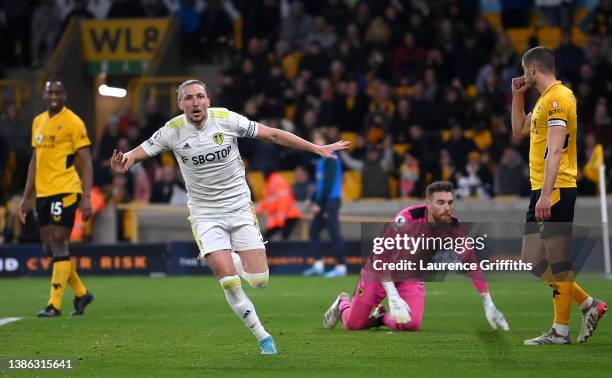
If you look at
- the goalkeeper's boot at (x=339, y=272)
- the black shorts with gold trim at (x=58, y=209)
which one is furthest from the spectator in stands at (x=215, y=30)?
the black shorts with gold trim at (x=58, y=209)

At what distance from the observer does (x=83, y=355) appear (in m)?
9.60

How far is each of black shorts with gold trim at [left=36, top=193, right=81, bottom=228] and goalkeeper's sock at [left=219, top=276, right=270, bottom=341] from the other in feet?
14.2

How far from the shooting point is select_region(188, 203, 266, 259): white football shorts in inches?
390

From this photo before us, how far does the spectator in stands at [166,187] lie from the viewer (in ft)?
78.3

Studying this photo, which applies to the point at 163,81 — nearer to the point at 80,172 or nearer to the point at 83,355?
the point at 80,172

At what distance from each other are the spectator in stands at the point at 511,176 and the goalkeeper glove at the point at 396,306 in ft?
38.2

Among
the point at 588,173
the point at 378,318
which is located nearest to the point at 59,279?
the point at 378,318

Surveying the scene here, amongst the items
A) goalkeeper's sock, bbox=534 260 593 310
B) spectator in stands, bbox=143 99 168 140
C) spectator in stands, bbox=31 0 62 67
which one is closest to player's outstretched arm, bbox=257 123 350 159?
goalkeeper's sock, bbox=534 260 593 310

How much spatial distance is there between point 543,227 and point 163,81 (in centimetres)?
1849

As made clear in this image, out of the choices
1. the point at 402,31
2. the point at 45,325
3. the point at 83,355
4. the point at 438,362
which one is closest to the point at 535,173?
the point at 438,362

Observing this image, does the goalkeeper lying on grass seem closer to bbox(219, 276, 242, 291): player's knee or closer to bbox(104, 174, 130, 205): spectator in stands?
bbox(219, 276, 242, 291): player's knee

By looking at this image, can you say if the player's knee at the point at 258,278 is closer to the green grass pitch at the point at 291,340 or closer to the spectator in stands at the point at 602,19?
the green grass pitch at the point at 291,340

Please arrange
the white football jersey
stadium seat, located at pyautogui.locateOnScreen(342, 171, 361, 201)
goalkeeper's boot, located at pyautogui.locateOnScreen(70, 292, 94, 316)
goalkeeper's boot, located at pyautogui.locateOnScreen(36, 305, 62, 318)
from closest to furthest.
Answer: the white football jersey → goalkeeper's boot, located at pyautogui.locateOnScreen(36, 305, 62, 318) → goalkeeper's boot, located at pyautogui.locateOnScreen(70, 292, 94, 316) → stadium seat, located at pyautogui.locateOnScreen(342, 171, 361, 201)

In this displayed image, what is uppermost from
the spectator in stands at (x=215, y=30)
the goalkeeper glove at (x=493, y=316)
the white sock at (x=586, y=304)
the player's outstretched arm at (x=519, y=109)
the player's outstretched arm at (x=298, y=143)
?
the spectator in stands at (x=215, y=30)
